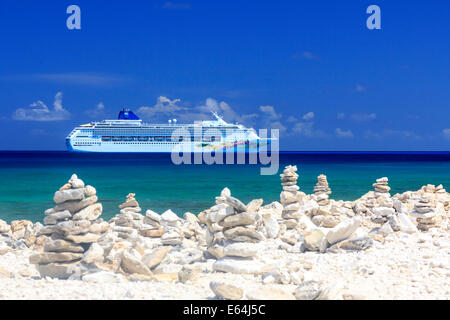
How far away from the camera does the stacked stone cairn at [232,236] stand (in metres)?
6.25

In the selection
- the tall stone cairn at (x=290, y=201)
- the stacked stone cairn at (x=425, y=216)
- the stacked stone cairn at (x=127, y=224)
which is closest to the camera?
the stacked stone cairn at (x=425, y=216)

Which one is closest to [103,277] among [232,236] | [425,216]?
A: [232,236]

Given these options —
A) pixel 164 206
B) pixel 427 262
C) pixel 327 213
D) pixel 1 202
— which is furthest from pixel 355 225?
pixel 1 202

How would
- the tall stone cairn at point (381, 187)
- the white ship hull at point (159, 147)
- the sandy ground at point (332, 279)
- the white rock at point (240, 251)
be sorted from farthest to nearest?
1. the white ship hull at point (159, 147)
2. the tall stone cairn at point (381, 187)
3. the white rock at point (240, 251)
4. the sandy ground at point (332, 279)

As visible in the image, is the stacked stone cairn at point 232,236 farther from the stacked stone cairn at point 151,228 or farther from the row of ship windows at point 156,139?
the row of ship windows at point 156,139

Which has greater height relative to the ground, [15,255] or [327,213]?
[327,213]

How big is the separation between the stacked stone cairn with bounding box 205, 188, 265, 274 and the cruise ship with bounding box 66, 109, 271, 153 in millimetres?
82393

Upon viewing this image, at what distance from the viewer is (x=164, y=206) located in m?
19.0

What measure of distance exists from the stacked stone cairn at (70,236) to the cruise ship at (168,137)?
8332 cm

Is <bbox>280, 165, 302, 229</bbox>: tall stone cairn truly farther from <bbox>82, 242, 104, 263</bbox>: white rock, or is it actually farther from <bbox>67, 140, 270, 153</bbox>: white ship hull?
<bbox>67, 140, 270, 153</bbox>: white ship hull

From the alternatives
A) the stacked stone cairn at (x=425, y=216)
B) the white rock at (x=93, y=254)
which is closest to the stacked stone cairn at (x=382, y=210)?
the stacked stone cairn at (x=425, y=216)

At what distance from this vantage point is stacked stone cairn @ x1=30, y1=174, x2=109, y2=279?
20.3ft
